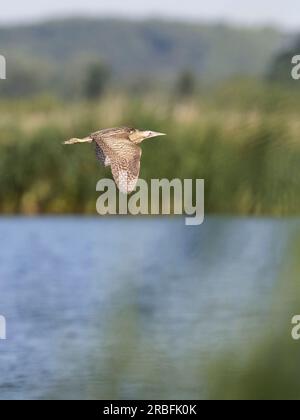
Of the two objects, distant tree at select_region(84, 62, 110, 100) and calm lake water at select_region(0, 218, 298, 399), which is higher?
distant tree at select_region(84, 62, 110, 100)

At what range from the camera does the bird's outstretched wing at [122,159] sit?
6.28 metres

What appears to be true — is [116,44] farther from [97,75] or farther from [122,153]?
[122,153]

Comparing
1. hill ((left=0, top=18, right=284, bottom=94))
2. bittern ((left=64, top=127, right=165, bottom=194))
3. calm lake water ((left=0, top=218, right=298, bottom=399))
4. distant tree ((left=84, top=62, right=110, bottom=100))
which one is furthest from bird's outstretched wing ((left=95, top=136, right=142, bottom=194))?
hill ((left=0, top=18, right=284, bottom=94))

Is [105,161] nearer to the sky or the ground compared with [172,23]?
nearer to the ground

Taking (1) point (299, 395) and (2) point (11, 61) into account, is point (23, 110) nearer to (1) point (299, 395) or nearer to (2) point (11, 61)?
(1) point (299, 395)

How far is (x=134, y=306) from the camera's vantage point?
549 centimetres

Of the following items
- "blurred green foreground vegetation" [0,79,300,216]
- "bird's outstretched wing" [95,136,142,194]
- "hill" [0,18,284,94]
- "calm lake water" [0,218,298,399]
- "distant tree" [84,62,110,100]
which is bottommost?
"calm lake water" [0,218,298,399]

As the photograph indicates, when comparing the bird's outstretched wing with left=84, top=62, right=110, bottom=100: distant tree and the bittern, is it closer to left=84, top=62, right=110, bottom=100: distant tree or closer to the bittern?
the bittern

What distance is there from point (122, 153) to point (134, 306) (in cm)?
131

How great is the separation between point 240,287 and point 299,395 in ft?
13.3

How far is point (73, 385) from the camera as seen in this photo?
24.6 ft

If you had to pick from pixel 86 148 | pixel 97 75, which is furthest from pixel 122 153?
pixel 97 75

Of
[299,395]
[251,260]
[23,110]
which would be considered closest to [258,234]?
[251,260]

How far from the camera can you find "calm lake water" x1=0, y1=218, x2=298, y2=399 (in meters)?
5.48
